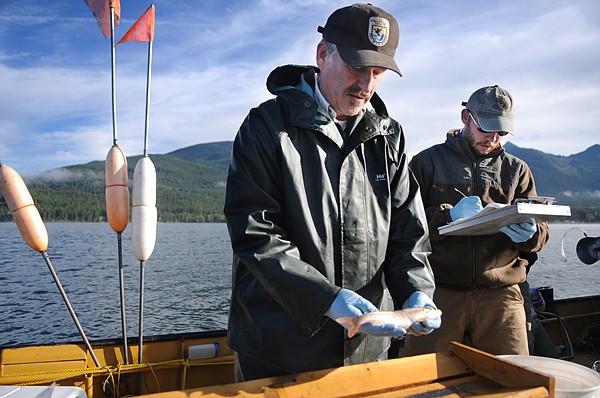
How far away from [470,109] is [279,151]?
2.56m

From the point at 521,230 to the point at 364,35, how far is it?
2197 millimetres

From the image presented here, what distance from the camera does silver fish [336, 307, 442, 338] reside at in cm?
196

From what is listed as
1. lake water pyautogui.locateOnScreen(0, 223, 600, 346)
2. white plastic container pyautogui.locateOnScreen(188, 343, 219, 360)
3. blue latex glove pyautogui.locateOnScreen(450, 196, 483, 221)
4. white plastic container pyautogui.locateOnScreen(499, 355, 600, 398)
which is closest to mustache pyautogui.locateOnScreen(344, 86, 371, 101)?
white plastic container pyautogui.locateOnScreen(499, 355, 600, 398)

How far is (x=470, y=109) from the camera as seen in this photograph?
430cm

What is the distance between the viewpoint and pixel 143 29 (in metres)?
4.00

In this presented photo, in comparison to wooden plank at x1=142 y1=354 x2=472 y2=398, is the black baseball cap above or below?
above

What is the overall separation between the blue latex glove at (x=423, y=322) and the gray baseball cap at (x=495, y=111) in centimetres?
220

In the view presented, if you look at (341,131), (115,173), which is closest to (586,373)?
(341,131)

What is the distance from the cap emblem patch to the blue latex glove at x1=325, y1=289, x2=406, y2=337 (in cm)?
127

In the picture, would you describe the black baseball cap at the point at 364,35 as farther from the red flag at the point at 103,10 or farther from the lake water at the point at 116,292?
the lake water at the point at 116,292

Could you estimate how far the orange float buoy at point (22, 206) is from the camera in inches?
126

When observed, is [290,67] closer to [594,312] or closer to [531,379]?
[531,379]

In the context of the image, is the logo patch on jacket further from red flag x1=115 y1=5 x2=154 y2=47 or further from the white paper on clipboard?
red flag x1=115 y1=5 x2=154 y2=47

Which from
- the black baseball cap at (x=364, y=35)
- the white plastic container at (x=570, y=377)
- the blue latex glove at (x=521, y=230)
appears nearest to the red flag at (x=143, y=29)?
the black baseball cap at (x=364, y=35)
